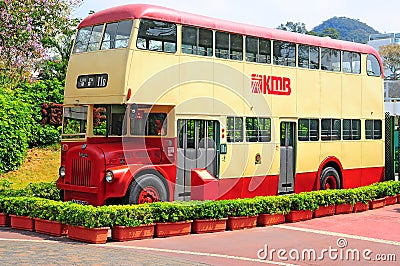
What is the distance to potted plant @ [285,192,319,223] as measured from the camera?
13469 mm

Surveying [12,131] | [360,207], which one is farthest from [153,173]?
[12,131]

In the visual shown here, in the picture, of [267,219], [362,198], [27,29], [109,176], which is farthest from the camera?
Result: [27,29]

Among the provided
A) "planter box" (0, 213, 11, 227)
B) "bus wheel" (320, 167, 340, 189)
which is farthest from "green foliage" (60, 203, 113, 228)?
"bus wheel" (320, 167, 340, 189)

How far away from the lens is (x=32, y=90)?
21781mm

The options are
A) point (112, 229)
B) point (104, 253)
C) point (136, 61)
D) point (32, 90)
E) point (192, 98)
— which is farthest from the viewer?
point (32, 90)

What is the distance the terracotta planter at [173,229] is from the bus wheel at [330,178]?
6.41 meters

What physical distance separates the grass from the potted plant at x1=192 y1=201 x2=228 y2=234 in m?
7.92

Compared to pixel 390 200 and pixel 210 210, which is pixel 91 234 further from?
pixel 390 200

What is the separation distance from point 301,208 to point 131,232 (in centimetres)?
404

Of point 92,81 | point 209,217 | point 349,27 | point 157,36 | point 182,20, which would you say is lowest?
point 209,217

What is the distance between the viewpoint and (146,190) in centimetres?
1286

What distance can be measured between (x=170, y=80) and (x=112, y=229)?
364cm

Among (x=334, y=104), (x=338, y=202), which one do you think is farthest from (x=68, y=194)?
(x=334, y=104)

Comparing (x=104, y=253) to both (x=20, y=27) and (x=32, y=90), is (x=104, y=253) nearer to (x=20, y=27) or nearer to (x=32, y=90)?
(x=32, y=90)
